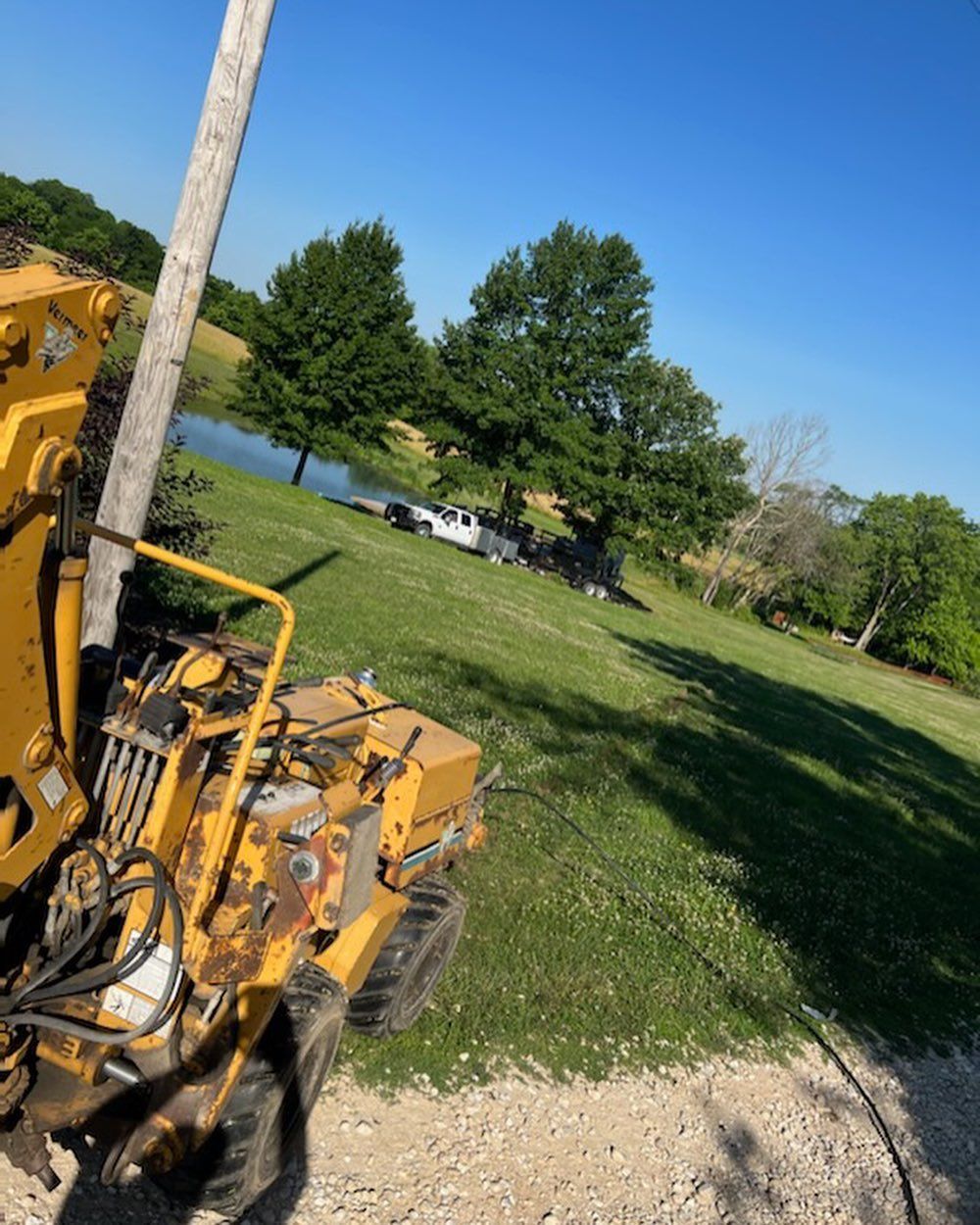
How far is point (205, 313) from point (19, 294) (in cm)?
10203

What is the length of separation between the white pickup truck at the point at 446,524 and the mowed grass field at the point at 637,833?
10.7 meters

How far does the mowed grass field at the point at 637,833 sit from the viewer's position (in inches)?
280

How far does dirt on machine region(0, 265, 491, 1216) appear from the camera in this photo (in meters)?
2.98

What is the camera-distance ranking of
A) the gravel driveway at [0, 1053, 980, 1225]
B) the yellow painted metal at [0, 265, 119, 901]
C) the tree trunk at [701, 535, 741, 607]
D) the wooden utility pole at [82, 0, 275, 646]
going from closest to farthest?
the yellow painted metal at [0, 265, 119, 901]
the gravel driveway at [0, 1053, 980, 1225]
the wooden utility pole at [82, 0, 275, 646]
the tree trunk at [701, 535, 741, 607]

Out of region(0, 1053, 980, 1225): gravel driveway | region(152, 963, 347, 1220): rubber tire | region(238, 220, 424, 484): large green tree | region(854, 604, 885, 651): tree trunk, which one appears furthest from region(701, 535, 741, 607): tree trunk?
region(152, 963, 347, 1220): rubber tire

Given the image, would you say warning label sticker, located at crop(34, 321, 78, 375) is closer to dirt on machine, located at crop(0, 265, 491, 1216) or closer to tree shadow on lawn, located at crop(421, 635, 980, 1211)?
dirt on machine, located at crop(0, 265, 491, 1216)

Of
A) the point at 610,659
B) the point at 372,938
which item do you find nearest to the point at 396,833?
the point at 372,938

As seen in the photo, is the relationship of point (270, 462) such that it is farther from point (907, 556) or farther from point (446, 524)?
point (907, 556)

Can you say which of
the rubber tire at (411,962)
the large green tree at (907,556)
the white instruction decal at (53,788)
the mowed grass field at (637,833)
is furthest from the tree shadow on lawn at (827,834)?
the large green tree at (907,556)

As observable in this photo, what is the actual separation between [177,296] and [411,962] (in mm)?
5049

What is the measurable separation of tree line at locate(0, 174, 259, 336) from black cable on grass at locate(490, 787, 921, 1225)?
6711 mm

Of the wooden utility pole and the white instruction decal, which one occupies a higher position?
the wooden utility pole

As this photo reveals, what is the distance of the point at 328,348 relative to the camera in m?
39.1

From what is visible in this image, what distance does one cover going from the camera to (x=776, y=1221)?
562cm
